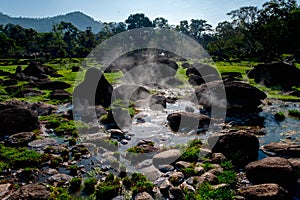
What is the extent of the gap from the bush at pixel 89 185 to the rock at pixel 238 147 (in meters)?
7.67

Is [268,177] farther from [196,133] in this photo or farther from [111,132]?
[111,132]

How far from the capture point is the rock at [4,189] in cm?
1220

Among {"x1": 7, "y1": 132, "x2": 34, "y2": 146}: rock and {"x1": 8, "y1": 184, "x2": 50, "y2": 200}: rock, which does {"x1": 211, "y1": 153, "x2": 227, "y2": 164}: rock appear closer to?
{"x1": 8, "y1": 184, "x2": 50, "y2": 200}: rock

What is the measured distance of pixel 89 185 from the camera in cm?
1281

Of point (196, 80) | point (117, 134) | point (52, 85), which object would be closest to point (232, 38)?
point (196, 80)

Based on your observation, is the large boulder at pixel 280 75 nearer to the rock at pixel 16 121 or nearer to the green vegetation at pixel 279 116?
the green vegetation at pixel 279 116

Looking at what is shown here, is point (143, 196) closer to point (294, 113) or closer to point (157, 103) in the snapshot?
point (157, 103)

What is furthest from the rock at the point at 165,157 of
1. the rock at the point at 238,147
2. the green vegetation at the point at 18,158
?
the green vegetation at the point at 18,158

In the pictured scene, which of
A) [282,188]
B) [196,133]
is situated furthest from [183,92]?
[282,188]

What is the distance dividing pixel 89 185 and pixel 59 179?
1920 millimetres

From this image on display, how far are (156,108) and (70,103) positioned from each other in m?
10.2

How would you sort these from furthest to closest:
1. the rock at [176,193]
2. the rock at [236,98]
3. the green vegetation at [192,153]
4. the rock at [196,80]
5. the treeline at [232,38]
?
the treeline at [232,38] → the rock at [196,80] → the rock at [236,98] → the green vegetation at [192,153] → the rock at [176,193]

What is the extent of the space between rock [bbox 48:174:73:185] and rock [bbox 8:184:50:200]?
1.35 m

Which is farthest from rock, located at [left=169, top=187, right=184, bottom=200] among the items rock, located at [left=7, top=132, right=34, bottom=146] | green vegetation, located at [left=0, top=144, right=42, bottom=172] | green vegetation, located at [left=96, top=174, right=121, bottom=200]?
rock, located at [left=7, top=132, right=34, bottom=146]
